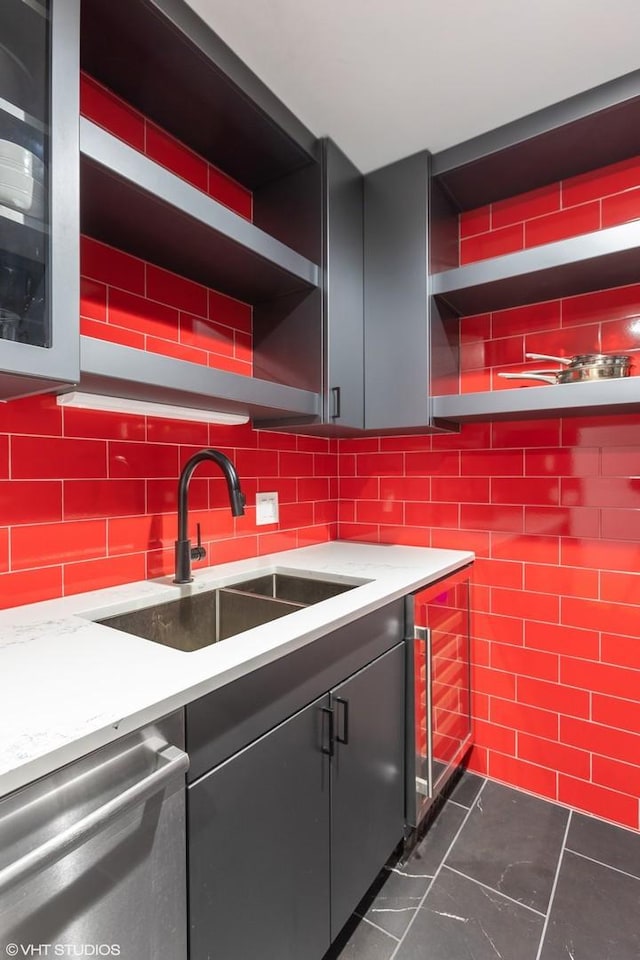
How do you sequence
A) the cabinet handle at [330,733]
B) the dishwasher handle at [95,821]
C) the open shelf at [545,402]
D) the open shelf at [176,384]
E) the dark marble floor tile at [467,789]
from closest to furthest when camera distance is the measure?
the dishwasher handle at [95,821]
the open shelf at [176,384]
the cabinet handle at [330,733]
the open shelf at [545,402]
the dark marble floor tile at [467,789]

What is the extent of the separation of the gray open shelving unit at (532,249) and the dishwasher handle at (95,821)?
4.36 feet

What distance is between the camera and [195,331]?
5.13 ft

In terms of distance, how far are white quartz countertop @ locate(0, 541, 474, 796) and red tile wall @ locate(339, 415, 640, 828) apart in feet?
1.96

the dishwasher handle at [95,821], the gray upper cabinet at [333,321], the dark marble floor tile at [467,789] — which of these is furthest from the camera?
the dark marble floor tile at [467,789]

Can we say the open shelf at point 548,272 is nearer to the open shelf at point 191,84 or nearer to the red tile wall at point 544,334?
the red tile wall at point 544,334

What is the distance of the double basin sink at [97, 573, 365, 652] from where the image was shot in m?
1.27

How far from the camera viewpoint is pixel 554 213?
173cm

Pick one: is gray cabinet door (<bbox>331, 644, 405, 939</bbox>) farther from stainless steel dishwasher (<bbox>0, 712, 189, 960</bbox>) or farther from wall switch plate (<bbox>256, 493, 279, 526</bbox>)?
wall switch plate (<bbox>256, 493, 279, 526</bbox>)

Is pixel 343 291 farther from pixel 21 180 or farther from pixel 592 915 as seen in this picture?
pixel 592 915

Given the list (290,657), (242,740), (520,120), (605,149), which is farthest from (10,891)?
(605,149)

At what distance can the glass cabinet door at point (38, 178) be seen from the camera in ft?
2.83

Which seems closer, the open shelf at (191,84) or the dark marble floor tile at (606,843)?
the open shelf at (191,84)

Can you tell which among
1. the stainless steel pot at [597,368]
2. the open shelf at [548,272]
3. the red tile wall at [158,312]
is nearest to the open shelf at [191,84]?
the red tile wall at [158,312]

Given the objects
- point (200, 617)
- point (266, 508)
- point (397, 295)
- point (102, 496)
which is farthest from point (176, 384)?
point (397, 295)
